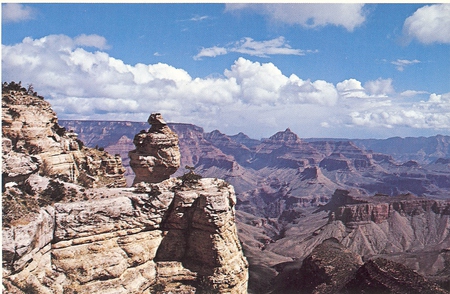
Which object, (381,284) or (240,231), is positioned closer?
(381,284)

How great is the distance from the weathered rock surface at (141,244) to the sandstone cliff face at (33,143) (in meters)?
3.25

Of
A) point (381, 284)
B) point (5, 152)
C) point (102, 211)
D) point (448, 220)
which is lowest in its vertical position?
point (448, 220)

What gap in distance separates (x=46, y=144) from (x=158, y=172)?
13007 mm

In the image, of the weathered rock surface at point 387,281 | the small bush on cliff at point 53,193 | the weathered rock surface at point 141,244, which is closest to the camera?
the weathered rock surface at point 141,244

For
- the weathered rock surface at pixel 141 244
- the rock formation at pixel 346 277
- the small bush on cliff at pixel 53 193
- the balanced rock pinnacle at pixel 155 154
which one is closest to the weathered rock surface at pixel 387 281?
the rock formation at pixel 346 277

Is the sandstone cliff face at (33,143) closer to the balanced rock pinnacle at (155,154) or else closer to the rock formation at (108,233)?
the rock formation at (108,233)

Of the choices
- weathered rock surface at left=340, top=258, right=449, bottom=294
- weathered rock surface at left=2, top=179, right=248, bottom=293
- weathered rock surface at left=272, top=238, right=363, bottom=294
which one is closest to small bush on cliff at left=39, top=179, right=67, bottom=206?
weathered rock surface at left=2, top=179, right=248, bottom=293

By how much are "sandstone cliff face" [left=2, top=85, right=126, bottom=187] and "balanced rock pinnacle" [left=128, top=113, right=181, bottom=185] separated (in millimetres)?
5121

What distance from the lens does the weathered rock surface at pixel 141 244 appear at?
17.8 metres

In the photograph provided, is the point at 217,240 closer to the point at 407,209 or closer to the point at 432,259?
the point at 432,259

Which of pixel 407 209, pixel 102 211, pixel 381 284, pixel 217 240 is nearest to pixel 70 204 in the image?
pixel 102 211

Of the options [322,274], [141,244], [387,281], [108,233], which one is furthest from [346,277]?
[108,233]

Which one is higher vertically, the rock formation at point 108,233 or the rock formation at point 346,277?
the rock formation at point 108,233

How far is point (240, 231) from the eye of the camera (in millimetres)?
146750
